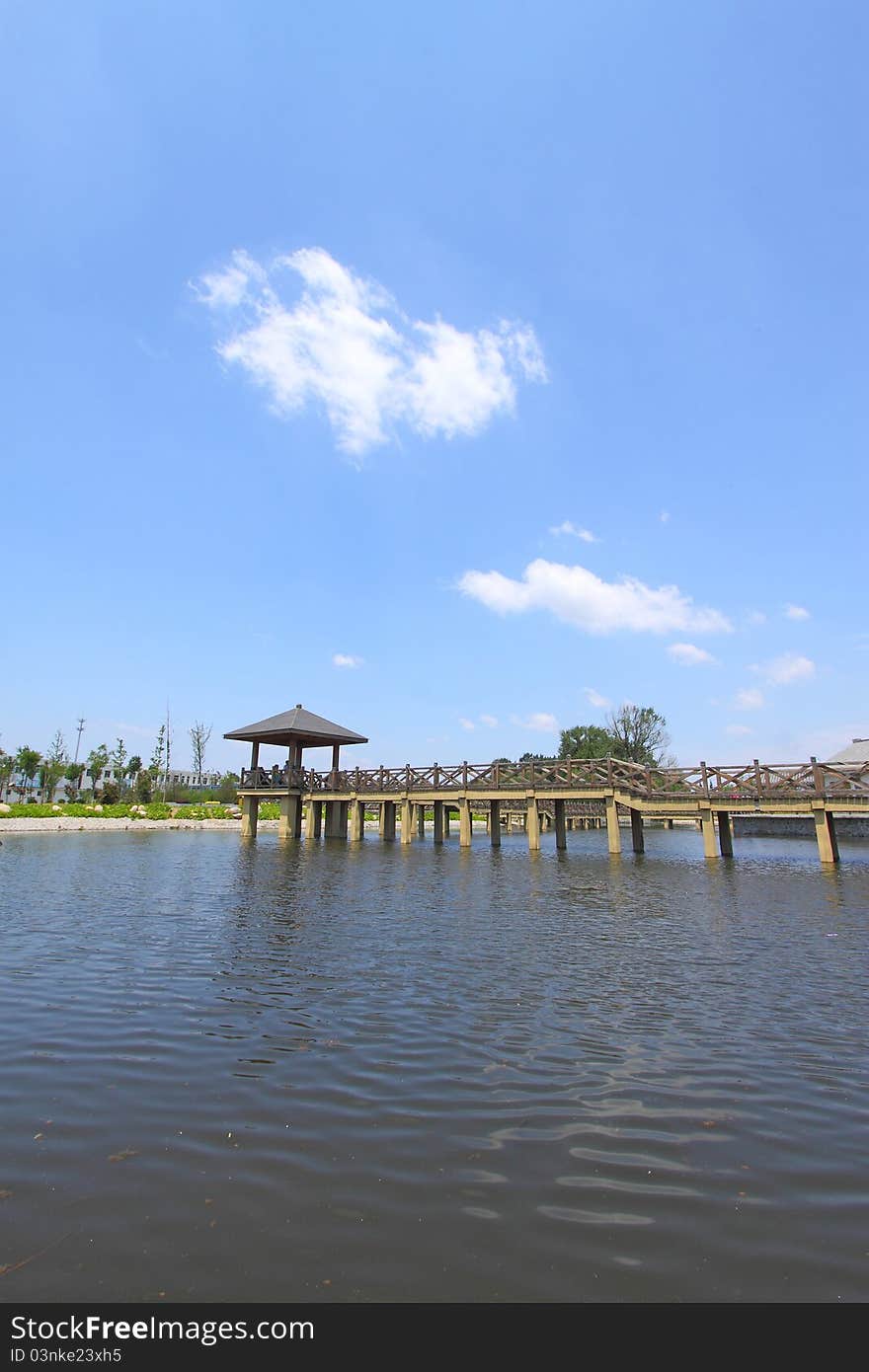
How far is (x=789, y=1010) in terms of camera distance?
776 cm

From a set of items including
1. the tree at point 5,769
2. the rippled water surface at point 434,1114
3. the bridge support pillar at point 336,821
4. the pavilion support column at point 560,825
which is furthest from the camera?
the tree at point 5,769

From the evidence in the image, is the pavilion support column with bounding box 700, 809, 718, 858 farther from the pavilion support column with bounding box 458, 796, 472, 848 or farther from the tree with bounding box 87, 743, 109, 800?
the tree with bounding box 87, 743, 109, 800

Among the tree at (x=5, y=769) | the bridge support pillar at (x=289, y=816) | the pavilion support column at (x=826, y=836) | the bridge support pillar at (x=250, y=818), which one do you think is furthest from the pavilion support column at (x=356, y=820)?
the tree at (x=5, y=769)

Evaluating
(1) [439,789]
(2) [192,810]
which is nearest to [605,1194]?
(1) [439,789]

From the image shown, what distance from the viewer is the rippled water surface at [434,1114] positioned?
352cm

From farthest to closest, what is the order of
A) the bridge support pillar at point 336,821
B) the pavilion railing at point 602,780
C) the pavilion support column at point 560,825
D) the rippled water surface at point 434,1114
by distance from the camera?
1. the bridge support pillar at point 336,821
2. the pavilion support column at point 560,825
3. the pavilion railing at point 602,780
4. the rippled water surface at point 434,1114

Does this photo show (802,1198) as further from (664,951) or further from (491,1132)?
(664,951)

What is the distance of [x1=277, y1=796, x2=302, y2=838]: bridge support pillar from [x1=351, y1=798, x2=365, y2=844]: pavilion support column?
10.8 ft

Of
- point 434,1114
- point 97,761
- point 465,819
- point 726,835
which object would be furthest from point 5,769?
point 434,1114

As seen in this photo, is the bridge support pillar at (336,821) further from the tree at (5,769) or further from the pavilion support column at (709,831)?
the tree at (5,769)

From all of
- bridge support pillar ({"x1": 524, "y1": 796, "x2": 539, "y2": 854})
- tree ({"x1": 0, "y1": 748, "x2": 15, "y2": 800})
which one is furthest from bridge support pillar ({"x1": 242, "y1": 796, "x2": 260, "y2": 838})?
tree ({"x1": 0, "y1": 748, "x2": 15, "y2": 800})

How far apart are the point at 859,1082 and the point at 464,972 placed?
483 centimetres

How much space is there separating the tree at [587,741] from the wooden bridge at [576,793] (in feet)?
165

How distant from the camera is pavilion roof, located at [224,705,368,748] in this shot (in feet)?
120
